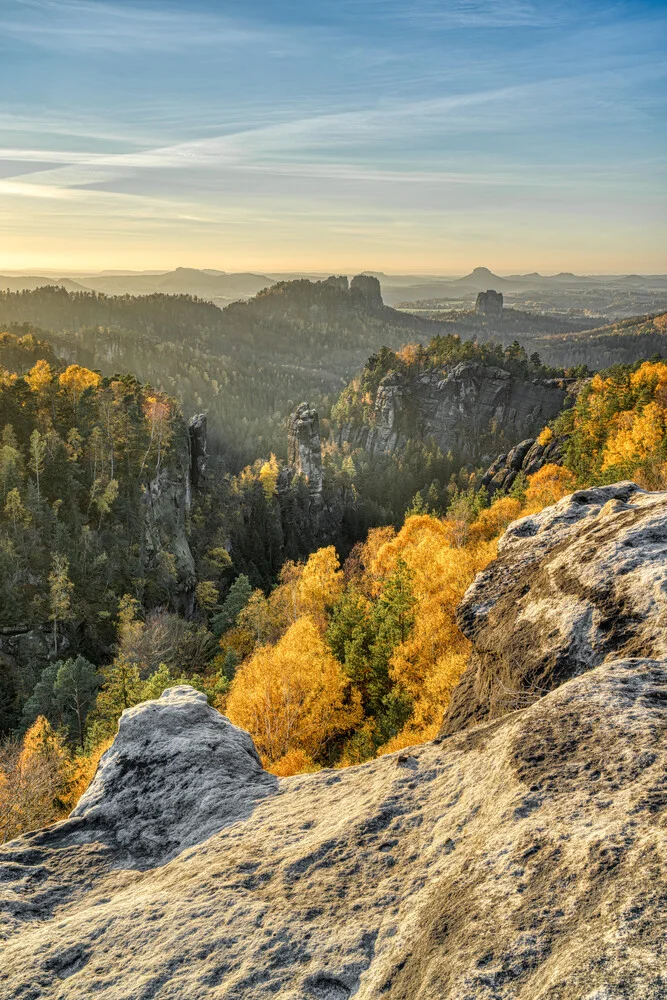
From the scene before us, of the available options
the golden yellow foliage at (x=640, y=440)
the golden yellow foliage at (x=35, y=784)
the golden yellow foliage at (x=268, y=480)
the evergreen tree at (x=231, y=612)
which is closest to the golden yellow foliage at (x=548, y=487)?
the golden yellow foliage at (x=640, y=440)

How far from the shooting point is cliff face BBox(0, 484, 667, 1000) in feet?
14.9

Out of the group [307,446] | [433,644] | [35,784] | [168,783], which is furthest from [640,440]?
[307,446]

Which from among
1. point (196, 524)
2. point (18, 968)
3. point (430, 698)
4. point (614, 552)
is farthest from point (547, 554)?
point (196, 524)

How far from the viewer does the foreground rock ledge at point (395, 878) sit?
4.45 meters

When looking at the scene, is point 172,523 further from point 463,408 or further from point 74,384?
point 463,408

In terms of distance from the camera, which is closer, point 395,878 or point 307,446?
point 395,878

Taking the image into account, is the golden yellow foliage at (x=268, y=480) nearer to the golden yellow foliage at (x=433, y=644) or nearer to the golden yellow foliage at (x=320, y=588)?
the golden yellow foliage at (x=320, y=588)

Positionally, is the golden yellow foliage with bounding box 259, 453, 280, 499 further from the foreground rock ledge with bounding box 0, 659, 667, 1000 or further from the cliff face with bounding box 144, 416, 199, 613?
the foreground rock ledge with bounding box 0, 659, 667, 1000

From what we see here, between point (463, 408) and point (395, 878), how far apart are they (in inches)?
7531

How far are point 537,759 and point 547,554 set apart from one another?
24.3 ft

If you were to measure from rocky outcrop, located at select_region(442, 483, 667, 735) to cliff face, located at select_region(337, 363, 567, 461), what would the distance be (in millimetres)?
164004

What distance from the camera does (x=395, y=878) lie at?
6.20 m

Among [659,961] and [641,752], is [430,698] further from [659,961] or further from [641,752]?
[659,961]

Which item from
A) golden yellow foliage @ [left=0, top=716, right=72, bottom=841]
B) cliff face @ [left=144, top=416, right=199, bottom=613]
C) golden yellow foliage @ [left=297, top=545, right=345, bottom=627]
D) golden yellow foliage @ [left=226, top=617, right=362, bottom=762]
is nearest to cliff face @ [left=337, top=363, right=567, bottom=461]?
cliff face @ [left=144, top=416, right=199, bottom=613]
